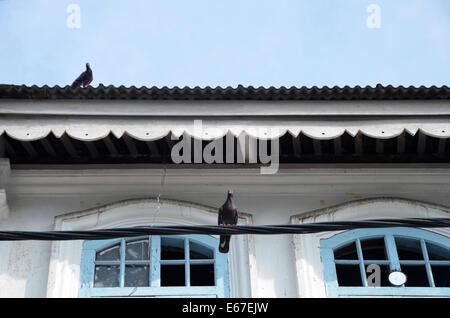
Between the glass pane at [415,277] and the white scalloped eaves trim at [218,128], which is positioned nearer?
the white scalloped eaves trim at [218,128]

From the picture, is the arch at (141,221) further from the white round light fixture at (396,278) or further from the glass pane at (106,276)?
the white round light fixture at (396,278)

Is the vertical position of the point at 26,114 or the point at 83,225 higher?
the point at 26,114

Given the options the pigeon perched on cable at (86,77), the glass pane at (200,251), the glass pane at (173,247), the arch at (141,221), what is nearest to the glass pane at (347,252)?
the arch at (141,221)

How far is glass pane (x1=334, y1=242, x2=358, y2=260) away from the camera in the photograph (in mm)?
7402

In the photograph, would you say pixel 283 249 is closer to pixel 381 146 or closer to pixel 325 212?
pixel 325 212

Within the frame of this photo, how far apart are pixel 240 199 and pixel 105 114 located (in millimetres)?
1276

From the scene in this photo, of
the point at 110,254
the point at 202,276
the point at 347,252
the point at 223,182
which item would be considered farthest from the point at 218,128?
the point at 202,276

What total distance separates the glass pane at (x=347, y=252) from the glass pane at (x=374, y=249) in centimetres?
9

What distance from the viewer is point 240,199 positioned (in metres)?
7.70

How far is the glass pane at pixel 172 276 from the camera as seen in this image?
8604 mm

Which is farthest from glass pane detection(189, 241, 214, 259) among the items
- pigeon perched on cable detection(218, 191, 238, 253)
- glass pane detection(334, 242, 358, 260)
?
glass pane detection(334, 242, 358, 260)
